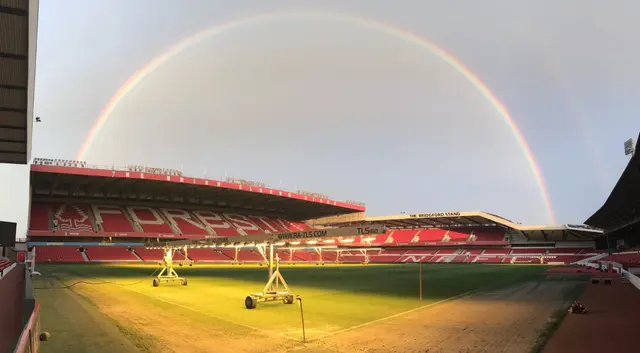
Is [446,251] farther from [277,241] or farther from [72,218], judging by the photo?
[277,241]

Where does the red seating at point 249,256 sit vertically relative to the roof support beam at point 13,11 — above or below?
below

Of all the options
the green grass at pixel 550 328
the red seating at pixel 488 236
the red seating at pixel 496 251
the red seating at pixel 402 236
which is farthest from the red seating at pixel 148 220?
the red seating at pixel 488 236

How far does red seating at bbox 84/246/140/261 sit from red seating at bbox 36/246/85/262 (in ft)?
5.44

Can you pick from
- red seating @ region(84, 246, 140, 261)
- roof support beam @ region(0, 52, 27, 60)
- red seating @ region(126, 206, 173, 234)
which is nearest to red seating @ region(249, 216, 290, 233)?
red seating @ region(126, 206, 173, 234)

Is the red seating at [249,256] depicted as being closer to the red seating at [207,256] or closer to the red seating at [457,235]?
the red seating at [207,256]

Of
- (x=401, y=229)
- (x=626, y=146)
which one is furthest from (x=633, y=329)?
(x=401, y=229)

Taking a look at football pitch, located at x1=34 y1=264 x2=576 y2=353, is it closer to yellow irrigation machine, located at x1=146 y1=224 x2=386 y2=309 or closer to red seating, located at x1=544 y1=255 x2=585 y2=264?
yellow irrigation machine, located at x1=146 y1=224 x2=386 y2=309

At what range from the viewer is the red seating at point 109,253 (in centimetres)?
6688

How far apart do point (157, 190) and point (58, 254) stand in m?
18.0

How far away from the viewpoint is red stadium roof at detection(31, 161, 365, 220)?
204 ft

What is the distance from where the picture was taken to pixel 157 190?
244 feet

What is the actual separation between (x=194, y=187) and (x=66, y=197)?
21.2 m

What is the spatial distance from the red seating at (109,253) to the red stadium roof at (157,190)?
9503 millimetres

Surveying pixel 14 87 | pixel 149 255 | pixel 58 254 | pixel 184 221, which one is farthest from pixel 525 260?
pixel 14 87
